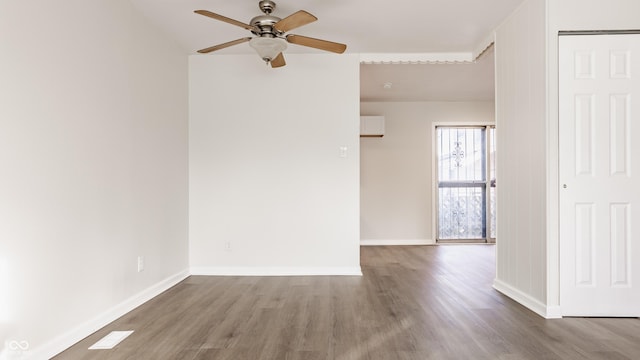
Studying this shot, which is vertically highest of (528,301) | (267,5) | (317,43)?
(267,5)

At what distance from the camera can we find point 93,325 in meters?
2.25

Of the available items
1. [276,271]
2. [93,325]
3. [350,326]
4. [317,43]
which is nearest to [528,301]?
[350,326]

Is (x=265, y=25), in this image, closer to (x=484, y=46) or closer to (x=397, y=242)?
(x=484, y=46)

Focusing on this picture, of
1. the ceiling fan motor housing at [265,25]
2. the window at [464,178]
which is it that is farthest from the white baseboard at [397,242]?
the ceiling fan motor housing at [265,25]

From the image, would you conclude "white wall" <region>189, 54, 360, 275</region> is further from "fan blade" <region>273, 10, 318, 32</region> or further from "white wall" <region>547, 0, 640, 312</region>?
"white wall" <region>547, 0, 640, 312</region>

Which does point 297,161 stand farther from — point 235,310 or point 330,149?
point 235,310

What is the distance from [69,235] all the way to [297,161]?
7.31 ft

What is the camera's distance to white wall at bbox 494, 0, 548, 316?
8.39ft

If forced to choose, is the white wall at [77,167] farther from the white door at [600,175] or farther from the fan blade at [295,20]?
the white door at [600,175]

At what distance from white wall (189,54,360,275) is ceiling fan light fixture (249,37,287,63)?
1.24 m

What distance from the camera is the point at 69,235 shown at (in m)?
2.08

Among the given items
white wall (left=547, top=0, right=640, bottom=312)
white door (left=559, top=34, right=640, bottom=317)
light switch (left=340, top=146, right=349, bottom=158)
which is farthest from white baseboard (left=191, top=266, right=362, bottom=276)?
white door (left=559, top=34, right=640, bottom=317)

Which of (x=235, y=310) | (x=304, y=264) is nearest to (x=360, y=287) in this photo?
(x=304, y=264)

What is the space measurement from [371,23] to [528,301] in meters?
2.72
